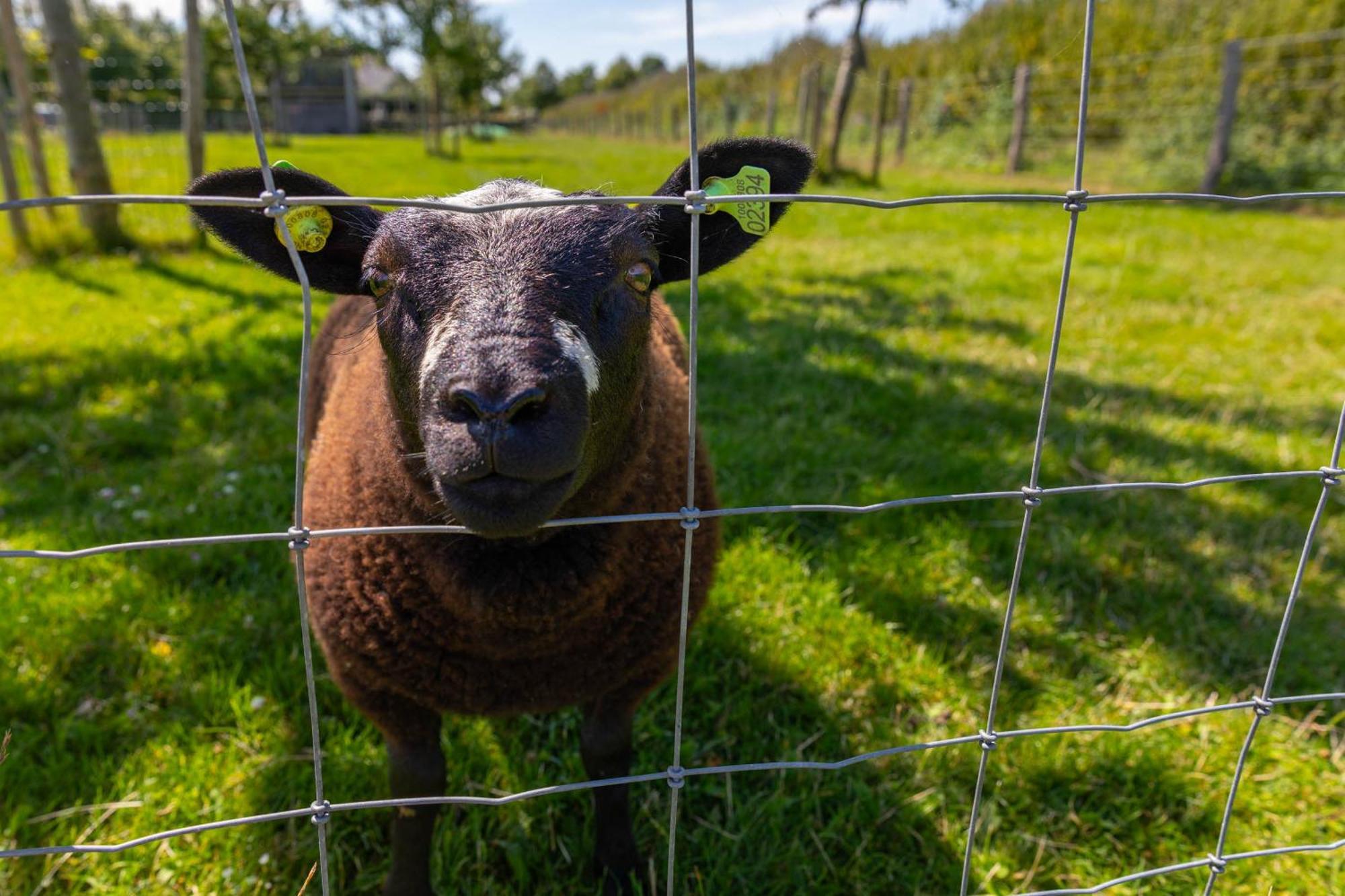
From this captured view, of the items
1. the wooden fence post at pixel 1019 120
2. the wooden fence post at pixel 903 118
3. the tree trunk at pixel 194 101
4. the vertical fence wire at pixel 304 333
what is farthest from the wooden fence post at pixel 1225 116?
the vertical fence wire at pixel 304 333

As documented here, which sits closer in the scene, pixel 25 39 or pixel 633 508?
pixel 633 508

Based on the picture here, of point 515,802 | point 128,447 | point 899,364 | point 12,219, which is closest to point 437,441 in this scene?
point 515,802

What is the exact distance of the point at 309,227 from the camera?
1.85 metres

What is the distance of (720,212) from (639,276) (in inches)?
11.7

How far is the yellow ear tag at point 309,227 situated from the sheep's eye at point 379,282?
0.45ft

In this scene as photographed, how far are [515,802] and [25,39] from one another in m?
12.4

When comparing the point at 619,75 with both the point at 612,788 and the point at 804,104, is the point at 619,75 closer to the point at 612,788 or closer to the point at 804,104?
the point at 804,104

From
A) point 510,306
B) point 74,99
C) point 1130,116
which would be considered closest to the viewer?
point 510,306

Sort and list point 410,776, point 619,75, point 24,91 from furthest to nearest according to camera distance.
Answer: point 619,75, point 24,91, point 410,776

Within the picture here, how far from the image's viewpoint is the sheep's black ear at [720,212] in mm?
1884

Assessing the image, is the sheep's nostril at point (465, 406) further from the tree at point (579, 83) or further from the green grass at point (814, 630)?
the tree at point (579, 83)

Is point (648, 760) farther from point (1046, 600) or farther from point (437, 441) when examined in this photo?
point (1046, 600)

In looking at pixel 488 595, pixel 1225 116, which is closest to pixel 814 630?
pixel 488 595

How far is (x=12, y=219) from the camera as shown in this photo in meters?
8.03
